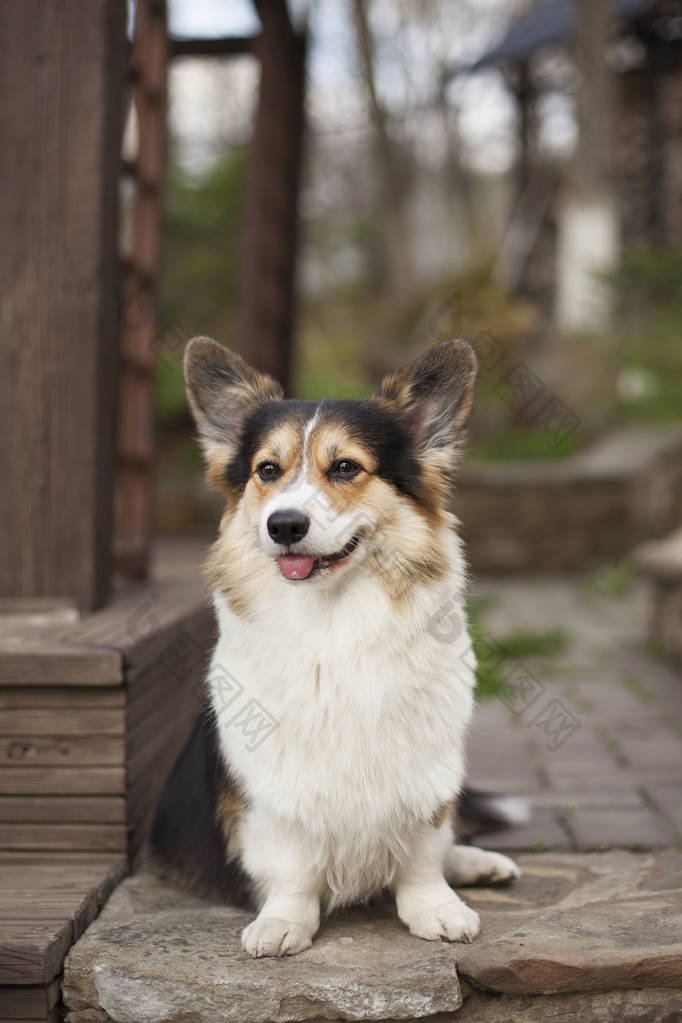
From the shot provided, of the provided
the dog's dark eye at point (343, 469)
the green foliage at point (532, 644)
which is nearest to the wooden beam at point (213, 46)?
the green foliage at point (532, 644)

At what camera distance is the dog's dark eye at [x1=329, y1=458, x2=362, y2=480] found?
234 cm

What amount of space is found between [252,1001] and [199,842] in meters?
0.53

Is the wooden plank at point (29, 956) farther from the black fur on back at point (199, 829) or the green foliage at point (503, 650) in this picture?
the green foliage at point (503, 650)

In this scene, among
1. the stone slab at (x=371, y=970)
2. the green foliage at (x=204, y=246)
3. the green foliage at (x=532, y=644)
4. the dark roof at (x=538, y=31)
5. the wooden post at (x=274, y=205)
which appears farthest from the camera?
the dark roof at (x=538, y=31)

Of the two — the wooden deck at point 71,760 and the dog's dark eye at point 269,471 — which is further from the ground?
the dog's dark eye at point 269,471

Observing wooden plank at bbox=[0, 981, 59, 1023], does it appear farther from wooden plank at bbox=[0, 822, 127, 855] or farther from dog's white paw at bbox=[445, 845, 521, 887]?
dog's white paw at bbox=[445, 845, 521, 887]

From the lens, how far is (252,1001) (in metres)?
2.10

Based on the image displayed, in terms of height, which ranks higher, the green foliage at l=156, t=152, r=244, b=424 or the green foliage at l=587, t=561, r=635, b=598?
the green foliage at l=156, t=152, r=244, b=424

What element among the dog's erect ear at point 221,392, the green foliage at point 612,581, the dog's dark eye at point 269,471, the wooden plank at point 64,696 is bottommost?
the green foliage at point 612,581

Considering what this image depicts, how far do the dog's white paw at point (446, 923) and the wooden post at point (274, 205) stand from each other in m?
3.81

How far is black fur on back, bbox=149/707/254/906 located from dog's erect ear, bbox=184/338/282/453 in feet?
2.45

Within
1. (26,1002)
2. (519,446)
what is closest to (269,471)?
(26,1002)

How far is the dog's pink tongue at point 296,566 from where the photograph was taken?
2182 millimetres

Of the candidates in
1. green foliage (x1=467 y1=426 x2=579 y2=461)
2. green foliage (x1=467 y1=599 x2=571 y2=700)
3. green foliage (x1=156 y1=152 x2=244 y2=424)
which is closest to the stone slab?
green foliage (x1=467 y1=599 x2=571 y2=700)
